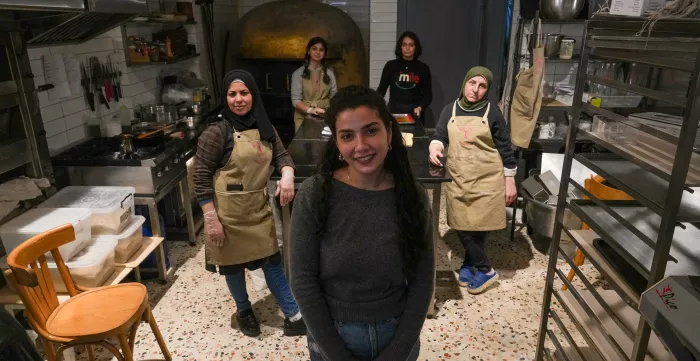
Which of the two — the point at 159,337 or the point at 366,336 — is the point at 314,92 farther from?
the point at 366,336

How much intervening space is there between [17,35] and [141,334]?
1766 mm

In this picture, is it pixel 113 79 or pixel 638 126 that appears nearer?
pixel 638 126

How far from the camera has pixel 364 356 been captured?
4.87ft

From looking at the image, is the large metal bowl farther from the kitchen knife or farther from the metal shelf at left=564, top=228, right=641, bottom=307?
the kitchen knife

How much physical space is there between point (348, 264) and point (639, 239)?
3.08 feet

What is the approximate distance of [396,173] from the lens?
4.69 feet

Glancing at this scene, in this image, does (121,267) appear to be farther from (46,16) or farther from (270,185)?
(46,16)

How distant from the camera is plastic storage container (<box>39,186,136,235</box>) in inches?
101

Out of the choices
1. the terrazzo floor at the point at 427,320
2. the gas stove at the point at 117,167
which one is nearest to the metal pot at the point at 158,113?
the gas stove at the point at 117,167

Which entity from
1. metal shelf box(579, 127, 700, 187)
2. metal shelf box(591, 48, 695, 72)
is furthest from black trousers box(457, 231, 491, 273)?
metal shelf box(591, 48, 695, 72)

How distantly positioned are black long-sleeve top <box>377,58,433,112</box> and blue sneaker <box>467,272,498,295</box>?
1.95m

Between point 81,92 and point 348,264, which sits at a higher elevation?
point 81,92

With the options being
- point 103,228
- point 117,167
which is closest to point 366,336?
point 103,228

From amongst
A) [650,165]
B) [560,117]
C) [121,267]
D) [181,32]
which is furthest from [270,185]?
[560,117]
